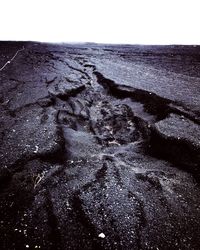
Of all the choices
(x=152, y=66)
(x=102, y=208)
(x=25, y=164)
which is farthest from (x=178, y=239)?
(x=152, y=66)

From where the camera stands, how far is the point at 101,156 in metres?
2.75

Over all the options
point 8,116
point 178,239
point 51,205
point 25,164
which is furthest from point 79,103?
point 178,239

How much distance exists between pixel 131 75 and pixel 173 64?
2.99ft

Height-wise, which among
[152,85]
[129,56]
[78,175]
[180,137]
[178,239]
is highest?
[129,56]

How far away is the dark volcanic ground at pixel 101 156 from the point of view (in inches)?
77.2

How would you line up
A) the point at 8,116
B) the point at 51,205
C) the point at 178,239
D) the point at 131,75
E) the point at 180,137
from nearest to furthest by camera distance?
the point at 178,239 < the point at 51,205 < the point at 180,137 < the point at 8,116 < the point at 131,75

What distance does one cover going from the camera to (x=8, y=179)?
234 centimetres

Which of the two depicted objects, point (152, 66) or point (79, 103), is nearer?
point (79, 103)

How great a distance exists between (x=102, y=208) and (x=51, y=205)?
1.31ft

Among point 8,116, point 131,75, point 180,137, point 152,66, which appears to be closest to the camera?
point 180,137

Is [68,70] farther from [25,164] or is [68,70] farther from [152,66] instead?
[25,164]

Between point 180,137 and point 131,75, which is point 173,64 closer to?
point 131,75

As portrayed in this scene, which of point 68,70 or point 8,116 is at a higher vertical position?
point 68,70

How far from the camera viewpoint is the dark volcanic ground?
1.96 m
